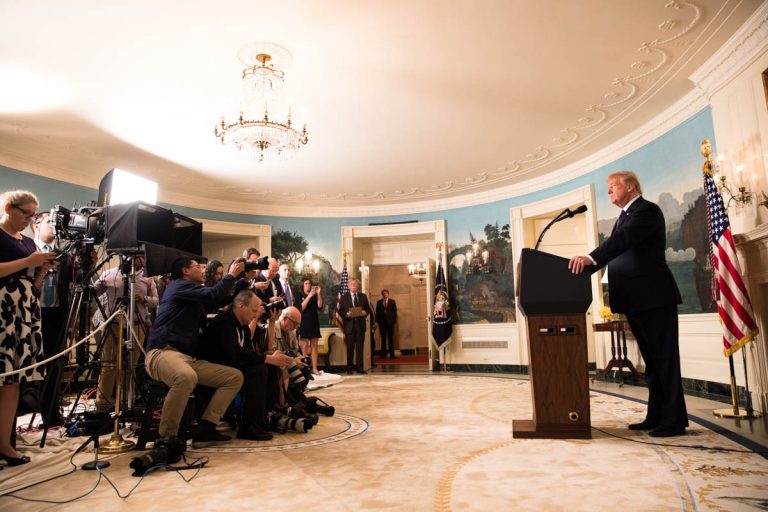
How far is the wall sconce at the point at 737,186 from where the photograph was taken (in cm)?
429

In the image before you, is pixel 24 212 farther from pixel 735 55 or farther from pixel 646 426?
pixel 735 55

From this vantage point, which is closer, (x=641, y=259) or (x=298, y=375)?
(x=641, y=259)

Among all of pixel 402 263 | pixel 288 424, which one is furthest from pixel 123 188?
pixel 402 263

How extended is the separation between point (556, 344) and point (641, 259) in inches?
31.7

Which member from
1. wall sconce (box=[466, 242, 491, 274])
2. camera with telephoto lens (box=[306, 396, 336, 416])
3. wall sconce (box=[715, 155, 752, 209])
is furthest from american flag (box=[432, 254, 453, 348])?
wall sconce (box=[715, 155, 752, 209])

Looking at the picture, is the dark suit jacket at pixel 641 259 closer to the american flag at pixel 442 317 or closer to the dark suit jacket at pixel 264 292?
the dark suit jacket at pixel 264 292

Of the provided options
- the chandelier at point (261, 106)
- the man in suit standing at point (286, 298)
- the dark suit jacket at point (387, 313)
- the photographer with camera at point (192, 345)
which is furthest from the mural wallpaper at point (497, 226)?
the photographer with camera at point (192, 345)

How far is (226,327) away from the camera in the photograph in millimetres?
3434

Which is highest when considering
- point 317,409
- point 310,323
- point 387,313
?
point 387,313

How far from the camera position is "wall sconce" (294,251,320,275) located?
1000 cm

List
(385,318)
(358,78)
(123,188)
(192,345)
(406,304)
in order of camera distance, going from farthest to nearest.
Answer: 1. (406,304)
2. (385,318)
3. (123,188)
4. (358,78)
5. (192,345)

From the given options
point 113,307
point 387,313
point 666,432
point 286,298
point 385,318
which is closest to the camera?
point 666,432

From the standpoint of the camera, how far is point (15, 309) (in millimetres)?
2725

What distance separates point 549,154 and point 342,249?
4.73m
